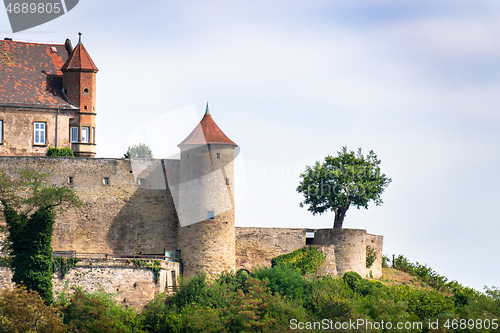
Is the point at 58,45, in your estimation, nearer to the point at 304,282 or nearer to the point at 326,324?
the point at 304,282

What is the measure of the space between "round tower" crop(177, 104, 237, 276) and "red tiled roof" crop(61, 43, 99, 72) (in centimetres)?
871

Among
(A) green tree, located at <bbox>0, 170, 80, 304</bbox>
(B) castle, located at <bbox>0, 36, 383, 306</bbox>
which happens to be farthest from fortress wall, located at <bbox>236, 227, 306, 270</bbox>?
(A) green tree, located at <bbox>0, 170, 80, 304</bbox>

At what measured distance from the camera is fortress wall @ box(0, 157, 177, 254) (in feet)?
180

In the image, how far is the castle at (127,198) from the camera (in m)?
53.1

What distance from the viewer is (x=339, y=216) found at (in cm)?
6019

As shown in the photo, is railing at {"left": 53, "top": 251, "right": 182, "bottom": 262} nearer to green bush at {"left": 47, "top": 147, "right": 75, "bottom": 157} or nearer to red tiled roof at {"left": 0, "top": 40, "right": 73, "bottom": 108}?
green bush at {"left": 47, "top": 147, "right": 75, "bottom": 157}

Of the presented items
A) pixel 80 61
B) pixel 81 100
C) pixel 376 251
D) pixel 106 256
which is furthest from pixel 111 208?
pixel 376 251

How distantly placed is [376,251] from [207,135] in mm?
13094

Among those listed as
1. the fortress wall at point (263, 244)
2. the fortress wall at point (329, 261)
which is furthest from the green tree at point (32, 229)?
the fortress wall at point (329, 261)

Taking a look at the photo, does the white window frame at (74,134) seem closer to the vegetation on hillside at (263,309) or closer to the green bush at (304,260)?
the vegetation on hillside at (263,309)

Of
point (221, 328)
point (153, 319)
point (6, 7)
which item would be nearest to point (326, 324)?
point (221, 328)

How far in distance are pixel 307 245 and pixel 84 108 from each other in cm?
1496

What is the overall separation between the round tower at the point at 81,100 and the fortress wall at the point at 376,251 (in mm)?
16782

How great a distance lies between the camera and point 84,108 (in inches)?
2335
